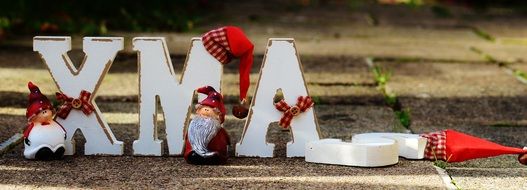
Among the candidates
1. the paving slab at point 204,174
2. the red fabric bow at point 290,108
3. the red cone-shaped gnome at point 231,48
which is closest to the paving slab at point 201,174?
the paving slab at point 204,174

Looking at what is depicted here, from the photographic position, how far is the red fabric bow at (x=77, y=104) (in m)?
3.03

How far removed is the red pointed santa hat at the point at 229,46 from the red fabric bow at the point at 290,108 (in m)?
0.12

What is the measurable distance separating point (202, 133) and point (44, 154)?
0.46 m

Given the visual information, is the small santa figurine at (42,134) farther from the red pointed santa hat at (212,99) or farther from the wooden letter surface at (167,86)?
the red pointed santa hat at (212,99)

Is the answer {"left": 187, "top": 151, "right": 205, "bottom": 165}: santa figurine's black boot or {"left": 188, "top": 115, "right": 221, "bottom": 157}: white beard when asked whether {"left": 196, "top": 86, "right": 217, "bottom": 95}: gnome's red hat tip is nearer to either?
{"left": 188, "top": 115, "right": 221, "bottom": 157}: white beard

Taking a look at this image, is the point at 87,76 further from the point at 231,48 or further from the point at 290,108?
the point at 290,108

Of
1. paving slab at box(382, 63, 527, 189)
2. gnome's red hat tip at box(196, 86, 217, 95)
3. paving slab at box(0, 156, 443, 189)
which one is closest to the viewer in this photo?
paving slab at box(0, 156, 443, 189)

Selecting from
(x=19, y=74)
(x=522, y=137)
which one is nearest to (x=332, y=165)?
(x=522, y=137)

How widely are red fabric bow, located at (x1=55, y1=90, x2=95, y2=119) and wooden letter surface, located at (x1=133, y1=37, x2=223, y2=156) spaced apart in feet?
0.51

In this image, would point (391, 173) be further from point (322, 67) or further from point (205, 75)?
point (322, 67)

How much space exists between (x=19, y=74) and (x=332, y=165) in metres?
2.32

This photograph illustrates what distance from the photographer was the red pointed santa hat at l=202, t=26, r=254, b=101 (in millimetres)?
2994

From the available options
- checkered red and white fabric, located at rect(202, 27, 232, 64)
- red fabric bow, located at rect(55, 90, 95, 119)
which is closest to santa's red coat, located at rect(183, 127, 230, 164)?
checkered red and white fabric, located at rect(202, 27, 232, 64)

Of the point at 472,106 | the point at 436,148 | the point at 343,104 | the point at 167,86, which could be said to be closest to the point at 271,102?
the point at 167,86
